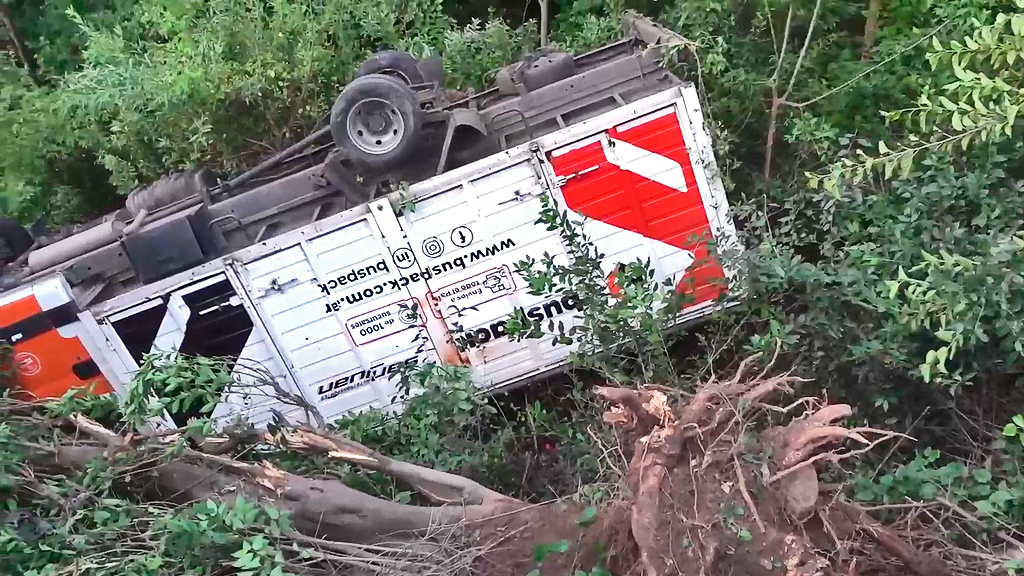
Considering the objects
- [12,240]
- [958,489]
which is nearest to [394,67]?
[12,240]

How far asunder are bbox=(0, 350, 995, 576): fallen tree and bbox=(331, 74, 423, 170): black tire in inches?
92.1

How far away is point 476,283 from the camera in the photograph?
529cm

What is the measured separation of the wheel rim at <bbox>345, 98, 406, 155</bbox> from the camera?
508 cm

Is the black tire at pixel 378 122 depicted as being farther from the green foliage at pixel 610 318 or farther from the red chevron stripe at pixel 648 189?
the green foliage at pixel 610 318

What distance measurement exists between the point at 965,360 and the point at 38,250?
20.5 ft

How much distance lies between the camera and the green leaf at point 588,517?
2.74 meters

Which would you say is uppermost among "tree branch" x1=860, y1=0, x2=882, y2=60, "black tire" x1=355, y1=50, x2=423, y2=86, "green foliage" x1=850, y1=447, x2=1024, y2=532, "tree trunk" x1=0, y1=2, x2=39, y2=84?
"tree trunk" x1=0, y1=2, x2=39, y2=84

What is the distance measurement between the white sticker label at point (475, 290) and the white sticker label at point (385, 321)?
196 millimetres

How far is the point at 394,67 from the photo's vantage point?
6.09 metres

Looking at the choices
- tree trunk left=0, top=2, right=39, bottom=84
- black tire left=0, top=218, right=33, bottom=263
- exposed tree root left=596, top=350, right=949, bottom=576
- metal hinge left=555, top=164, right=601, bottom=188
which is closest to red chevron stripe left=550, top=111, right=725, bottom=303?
metal hinge left=555, top=164, right=601, bottom=188

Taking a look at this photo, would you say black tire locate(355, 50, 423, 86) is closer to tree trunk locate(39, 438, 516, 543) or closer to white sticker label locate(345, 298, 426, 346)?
white sticker label locate(345, 298, 426, 346)

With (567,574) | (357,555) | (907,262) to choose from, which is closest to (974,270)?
(907,262)

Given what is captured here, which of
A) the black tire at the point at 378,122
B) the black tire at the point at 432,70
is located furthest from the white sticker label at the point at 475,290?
the black tire at the point at 432,70

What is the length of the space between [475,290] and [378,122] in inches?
54.9
